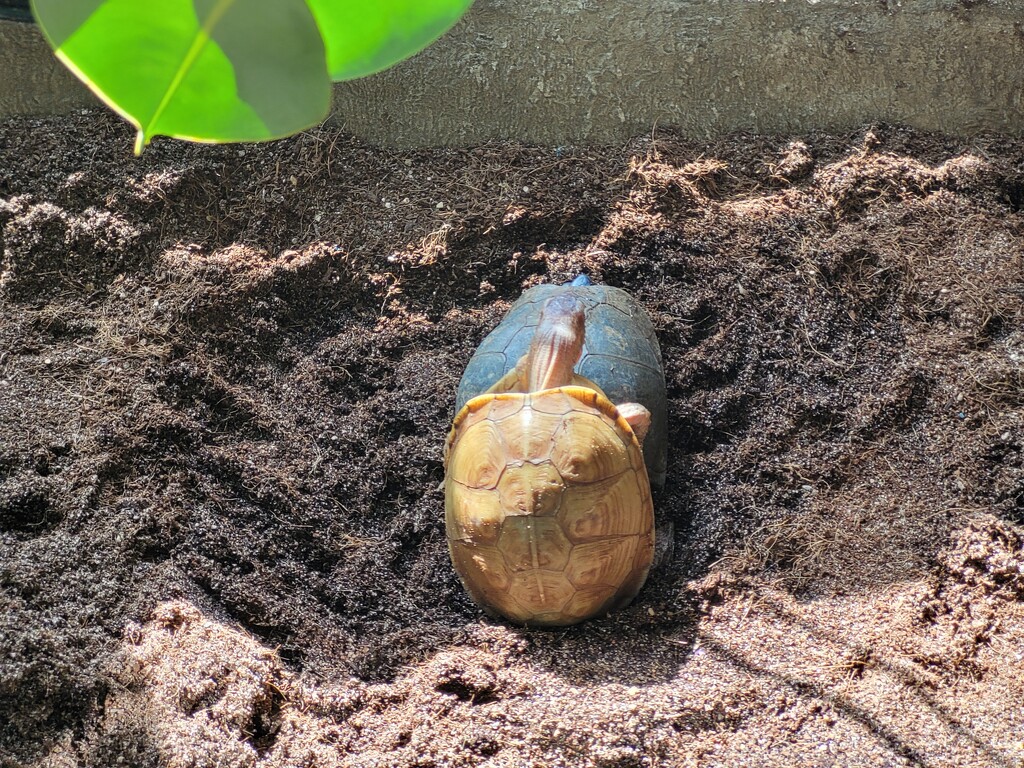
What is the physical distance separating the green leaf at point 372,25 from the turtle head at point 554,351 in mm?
2053

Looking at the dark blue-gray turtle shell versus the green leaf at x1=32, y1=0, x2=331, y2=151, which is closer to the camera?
the green leaf at x1=32, y1=0, x2=331, y2=151

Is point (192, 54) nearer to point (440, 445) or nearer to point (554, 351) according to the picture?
point (554, 351)

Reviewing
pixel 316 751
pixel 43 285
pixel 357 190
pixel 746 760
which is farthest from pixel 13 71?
pixel 746 760

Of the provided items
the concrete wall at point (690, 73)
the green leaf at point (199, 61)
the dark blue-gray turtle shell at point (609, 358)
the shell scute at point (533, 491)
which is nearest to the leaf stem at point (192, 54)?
the green leaf at point (199, 61)

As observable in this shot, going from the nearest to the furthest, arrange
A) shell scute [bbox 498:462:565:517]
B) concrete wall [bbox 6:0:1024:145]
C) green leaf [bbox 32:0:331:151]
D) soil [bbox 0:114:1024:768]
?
green leaf [bbox 32:0:331:151]
soil [bbox 0:114:1024:768]
shell scute [bbox 498:462:565:517]
concrete wall [bbox 6:0:1024:145]

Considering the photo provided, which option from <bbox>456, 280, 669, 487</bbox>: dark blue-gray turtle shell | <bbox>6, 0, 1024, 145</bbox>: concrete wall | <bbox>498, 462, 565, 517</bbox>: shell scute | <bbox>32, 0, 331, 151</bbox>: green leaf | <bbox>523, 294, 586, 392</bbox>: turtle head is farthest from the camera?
<bbox>6, 0, 1024, 145</bbox>: concrete wall

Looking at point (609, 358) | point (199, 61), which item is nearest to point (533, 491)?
point (609, 358)

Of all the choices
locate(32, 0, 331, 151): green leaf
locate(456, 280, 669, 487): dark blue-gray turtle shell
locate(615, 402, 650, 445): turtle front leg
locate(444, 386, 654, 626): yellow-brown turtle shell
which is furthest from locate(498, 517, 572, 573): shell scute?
locate(32, 0, 331, 151): green leaf

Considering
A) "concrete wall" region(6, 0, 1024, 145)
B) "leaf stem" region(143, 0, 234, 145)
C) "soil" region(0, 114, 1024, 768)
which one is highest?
"leaf stem" region(143, 0, 234, 145)

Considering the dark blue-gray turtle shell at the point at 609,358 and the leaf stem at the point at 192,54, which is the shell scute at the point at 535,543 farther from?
the leaf stem at the point at 192,54

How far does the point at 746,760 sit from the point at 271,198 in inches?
111

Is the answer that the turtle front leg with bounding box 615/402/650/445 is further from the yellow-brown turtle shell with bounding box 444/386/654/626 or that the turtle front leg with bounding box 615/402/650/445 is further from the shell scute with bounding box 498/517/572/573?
the shell scute with bounding box 498/517/572/573

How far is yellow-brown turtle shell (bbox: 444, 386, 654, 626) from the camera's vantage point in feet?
7.97

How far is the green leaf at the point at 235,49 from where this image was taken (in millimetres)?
679
